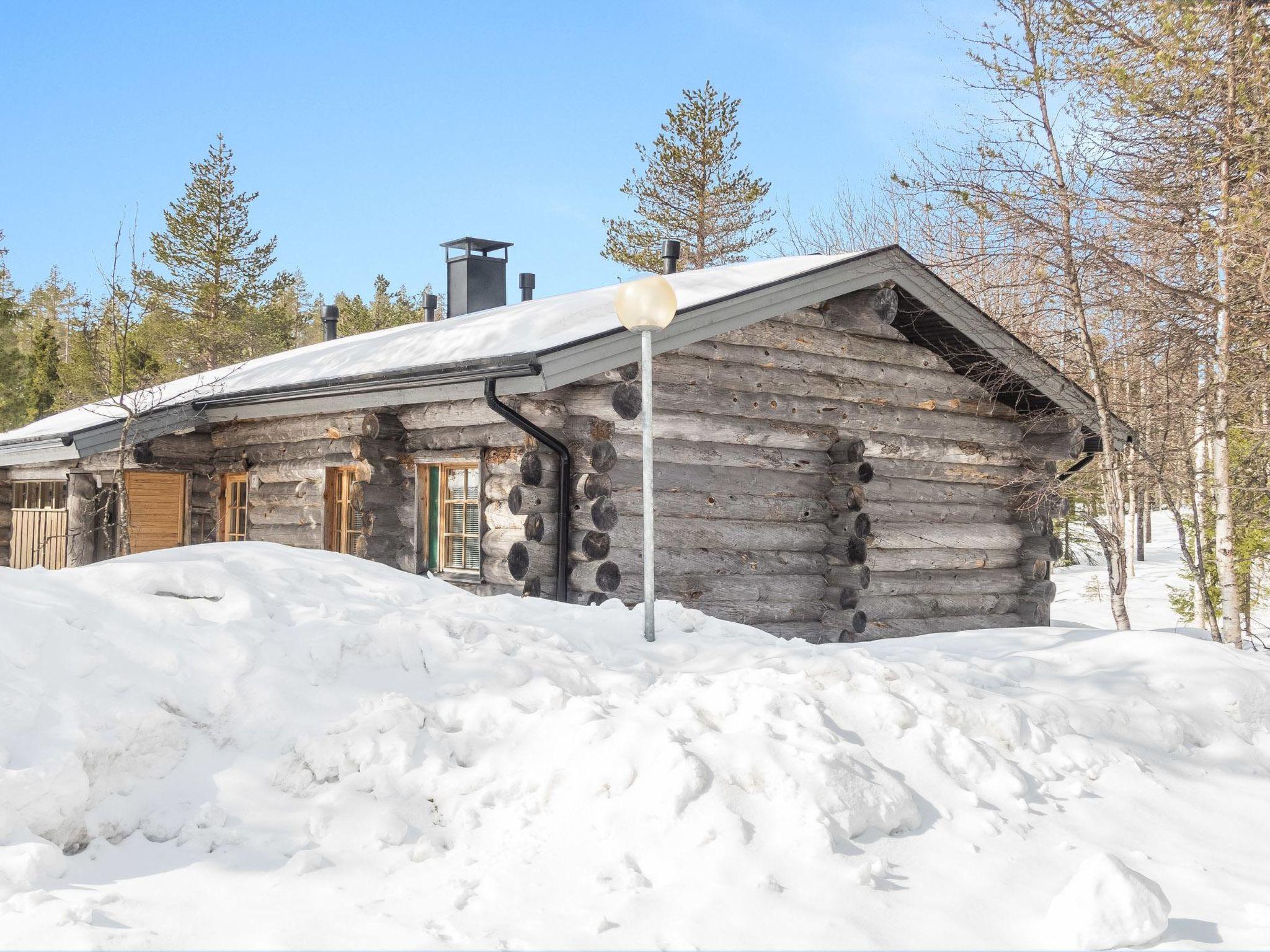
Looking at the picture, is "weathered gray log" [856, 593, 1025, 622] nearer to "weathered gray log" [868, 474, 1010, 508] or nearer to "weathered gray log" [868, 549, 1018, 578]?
"weathered gray log" [868, 549, 1018, 578]

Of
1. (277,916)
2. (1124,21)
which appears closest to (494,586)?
(277,916)

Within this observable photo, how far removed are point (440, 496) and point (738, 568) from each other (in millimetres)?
2978

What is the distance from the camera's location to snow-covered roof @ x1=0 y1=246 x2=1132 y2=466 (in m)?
8.20

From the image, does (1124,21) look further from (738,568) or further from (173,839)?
(173,839)

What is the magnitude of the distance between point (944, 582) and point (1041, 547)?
4.73 ft

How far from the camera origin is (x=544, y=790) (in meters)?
4.24

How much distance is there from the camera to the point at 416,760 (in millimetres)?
4434

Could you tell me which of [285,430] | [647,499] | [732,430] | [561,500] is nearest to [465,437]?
[561,500]

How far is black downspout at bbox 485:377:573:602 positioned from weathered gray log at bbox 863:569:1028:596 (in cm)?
297

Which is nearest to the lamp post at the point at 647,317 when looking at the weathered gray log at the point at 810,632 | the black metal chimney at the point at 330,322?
the weathered gray log at the point at 810,632

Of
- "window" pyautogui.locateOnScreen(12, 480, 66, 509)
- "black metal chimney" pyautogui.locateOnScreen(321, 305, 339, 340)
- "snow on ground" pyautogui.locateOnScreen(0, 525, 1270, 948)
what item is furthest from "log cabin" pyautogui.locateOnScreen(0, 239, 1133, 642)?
"black metal chimney" pyautogui.locateOnScreen(321, 305, 339, 340)

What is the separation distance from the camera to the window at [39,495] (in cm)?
1489

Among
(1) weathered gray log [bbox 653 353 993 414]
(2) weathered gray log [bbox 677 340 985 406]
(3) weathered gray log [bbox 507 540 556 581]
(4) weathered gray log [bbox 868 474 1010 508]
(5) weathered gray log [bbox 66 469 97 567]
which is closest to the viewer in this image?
(3) weathered gray log [bbox 507 540 556 581]

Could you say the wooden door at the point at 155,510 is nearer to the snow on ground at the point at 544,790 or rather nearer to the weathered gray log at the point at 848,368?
the weathered gray log at the point at 848,368
